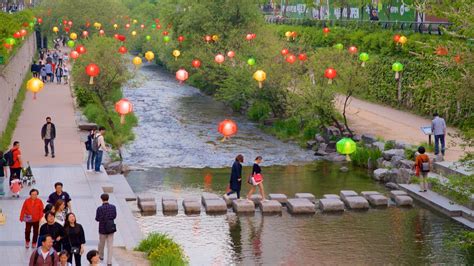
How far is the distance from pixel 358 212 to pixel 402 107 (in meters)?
21.0

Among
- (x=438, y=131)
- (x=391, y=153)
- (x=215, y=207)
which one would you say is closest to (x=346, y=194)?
(x=215, y=207)

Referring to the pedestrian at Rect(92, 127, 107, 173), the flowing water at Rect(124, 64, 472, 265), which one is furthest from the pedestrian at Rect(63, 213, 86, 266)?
the pedestrian at Rect(92, 127, 107, 173)

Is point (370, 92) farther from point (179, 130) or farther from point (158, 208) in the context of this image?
point (158, 208)

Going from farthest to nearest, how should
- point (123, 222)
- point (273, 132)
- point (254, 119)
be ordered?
1. point (254, 119)
2. point (273, 132)
3. point (123, 222)

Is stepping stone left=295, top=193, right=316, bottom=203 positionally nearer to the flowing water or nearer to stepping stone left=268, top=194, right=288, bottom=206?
stepping stone left=268, top=194, right=288, bottom=206

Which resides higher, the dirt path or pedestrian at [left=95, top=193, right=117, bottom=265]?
pedestrian at [left=95, top=193, right=117, bottom=265]

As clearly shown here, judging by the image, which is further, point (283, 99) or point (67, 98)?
point (67, 98)

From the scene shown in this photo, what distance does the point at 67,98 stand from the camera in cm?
5003

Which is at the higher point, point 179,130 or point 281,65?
point 281,65

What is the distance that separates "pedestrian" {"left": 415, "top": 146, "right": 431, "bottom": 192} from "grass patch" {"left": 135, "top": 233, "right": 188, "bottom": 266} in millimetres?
9042

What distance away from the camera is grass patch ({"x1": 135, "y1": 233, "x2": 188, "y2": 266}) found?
18.6 m

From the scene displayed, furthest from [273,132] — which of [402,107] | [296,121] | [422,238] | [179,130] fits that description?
[422,238]

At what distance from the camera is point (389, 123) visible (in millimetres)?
41094

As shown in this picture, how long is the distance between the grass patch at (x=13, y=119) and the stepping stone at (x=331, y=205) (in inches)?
446
